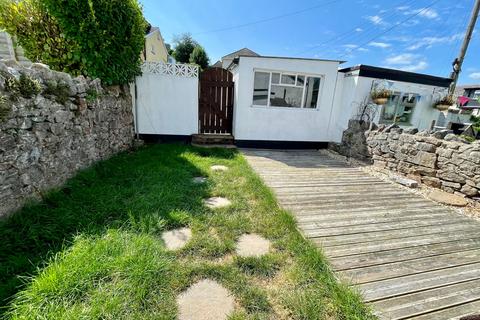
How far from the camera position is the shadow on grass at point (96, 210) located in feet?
6.24

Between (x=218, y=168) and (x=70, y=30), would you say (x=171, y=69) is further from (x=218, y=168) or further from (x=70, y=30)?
(x=218, y=168)

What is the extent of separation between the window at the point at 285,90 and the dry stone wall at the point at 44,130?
4.05 m

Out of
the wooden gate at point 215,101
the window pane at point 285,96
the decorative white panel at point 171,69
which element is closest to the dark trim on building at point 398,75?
the window pane at point 285,96

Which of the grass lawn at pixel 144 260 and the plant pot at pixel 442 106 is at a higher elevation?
the plant pot at pixel 442 106

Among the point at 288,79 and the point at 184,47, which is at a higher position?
the point at 184,47

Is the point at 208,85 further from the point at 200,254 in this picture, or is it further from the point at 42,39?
the point at 200,254

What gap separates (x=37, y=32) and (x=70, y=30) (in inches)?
26.4

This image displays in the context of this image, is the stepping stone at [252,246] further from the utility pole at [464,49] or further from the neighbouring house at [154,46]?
the neighbouring house at [154,46]

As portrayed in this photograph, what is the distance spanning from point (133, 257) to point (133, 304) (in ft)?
1.44

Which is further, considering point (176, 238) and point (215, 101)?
point (215, 101)

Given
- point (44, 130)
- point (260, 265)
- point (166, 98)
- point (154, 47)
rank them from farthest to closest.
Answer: point (154, 47)
point (166, 98)
point (44, 130)
point (260, 265)

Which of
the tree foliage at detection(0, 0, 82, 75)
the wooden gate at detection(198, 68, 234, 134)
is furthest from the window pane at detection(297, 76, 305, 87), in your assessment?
the tree foliage at detection(0, 0, 82, 75)

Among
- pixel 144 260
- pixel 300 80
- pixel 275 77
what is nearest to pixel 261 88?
pixel 275 77

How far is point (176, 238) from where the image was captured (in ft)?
7.74
